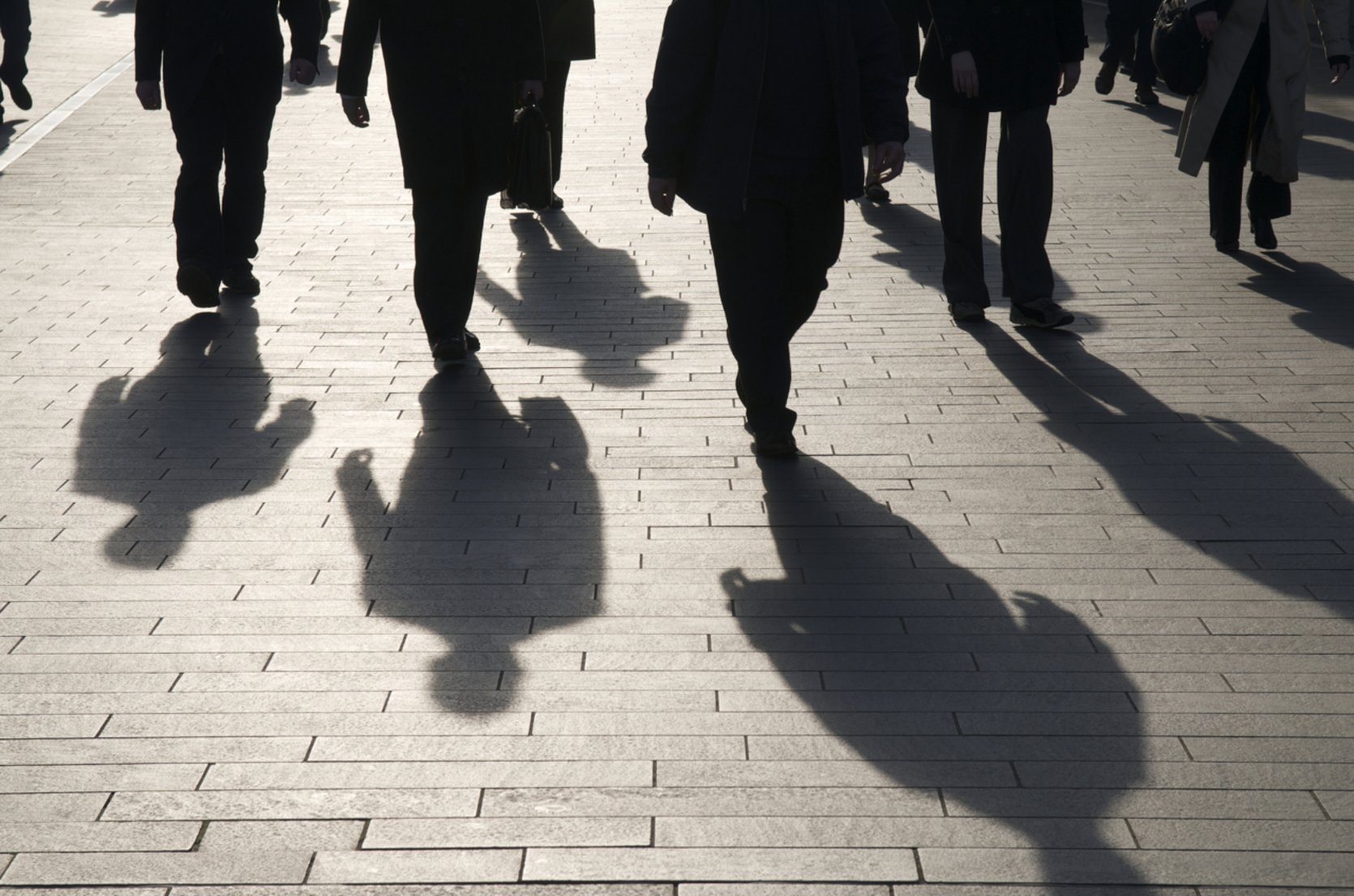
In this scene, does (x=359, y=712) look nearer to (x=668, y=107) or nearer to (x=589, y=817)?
(x=589, y=817)

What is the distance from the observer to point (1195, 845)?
3.16 m

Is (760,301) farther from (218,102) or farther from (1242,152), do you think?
(1242,152)

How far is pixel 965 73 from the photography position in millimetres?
6680

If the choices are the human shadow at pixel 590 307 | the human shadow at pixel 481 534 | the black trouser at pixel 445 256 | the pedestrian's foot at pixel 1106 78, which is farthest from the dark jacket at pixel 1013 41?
the pedestrian's foot at pixel 1106 78

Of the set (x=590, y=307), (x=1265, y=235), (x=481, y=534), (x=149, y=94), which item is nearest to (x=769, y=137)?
(x=481, y=534)

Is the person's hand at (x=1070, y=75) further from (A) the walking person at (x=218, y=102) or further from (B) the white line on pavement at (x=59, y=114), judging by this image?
(B) the white line on pavement at (x=59, y=114)

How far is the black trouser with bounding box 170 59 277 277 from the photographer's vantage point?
7305 millimetres

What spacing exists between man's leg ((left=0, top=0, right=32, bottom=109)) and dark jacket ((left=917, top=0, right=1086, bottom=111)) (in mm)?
7859

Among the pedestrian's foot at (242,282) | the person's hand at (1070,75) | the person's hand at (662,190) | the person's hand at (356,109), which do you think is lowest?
the pedestrian's foot at (242,282)

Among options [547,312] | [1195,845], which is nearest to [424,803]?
[1195,845]

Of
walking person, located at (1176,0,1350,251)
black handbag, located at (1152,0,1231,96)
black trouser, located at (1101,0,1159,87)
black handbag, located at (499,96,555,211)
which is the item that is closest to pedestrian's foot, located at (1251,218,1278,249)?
walking person, located at (1176,0,1350,251)

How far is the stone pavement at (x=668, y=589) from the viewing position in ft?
10.6

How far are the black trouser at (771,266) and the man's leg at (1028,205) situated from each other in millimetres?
1671

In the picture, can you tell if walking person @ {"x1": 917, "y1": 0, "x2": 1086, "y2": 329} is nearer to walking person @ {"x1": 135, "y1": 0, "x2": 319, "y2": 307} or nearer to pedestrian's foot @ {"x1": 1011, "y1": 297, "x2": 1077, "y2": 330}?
pedestrian's foot @ {"x1": 1011, "y1": 297, "x2": 1077, "y2": 330}
